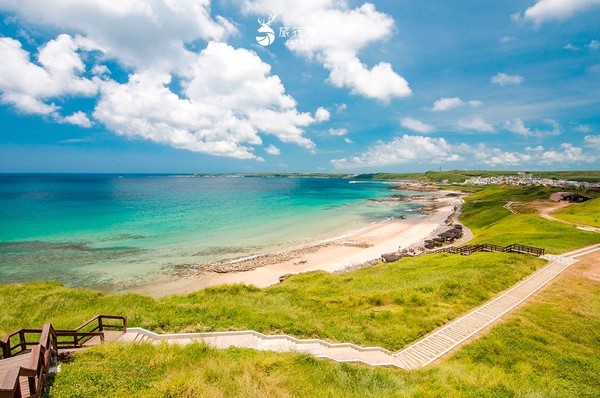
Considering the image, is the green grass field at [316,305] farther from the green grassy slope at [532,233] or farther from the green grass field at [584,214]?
the green grass field at [584,214]

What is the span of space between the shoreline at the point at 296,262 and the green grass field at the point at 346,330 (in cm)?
1012

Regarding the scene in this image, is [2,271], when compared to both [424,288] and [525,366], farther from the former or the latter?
[525,366]

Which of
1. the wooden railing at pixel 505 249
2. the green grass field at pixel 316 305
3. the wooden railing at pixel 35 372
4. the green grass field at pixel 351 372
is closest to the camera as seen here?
the wooden railing at pixel 35 372

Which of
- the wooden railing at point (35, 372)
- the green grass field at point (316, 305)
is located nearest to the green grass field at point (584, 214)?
the green grass field at point (316, 305)

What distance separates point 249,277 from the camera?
40750 millimetres

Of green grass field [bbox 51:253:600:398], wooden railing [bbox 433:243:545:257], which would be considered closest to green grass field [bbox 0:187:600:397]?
green grass field [bbox 51:253:600:398]

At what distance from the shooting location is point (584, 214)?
5825 cm

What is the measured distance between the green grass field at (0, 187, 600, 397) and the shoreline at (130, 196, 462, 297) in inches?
399

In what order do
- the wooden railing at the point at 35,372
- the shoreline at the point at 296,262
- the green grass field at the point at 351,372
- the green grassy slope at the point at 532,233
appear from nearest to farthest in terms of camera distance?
the wooden railing at the point at 35,372, the green grass field at the point at 351,372, the green grassy slope at the point at 532,233, the shoreline at the point at 296,262

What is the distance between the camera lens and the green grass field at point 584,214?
51.4 meters

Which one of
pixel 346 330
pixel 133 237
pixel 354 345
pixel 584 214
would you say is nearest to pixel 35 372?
pixel 354 345

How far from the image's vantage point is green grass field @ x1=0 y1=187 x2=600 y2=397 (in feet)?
36.5

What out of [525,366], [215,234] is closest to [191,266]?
[215,234]

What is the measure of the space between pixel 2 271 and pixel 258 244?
125 feet
